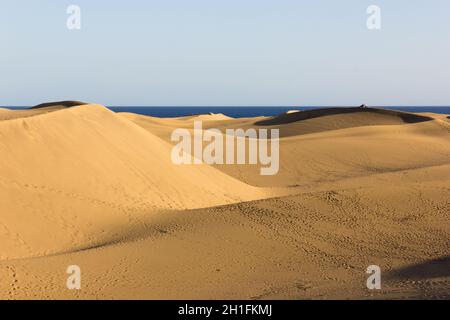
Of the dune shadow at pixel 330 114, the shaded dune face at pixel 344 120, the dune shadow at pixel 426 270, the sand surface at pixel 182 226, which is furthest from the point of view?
the shaded dune face at pixel 344 120

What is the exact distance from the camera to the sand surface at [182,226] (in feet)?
25.0

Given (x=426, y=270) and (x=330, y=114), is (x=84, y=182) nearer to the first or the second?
(x=426, y=270)

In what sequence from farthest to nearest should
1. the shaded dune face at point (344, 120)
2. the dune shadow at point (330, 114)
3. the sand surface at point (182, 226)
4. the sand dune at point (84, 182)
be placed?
1. the shaded dune face at point (344, 120)
2. the dune shadow at point (330, 114)
3. the sand dune at point (84, 182)
4. the sand surface at point (182, 226)

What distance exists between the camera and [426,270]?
27.0 feet

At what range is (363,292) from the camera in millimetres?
6887

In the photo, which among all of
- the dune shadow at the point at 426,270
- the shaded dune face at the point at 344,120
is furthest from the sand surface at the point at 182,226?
the shaded dune face at the point at 344,120

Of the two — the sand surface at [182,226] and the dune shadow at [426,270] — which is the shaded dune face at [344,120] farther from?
the dune shadow at [426,270]

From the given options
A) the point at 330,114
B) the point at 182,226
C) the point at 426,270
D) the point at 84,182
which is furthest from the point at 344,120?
the point at 426,270

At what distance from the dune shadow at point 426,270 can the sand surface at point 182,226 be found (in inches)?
1.2

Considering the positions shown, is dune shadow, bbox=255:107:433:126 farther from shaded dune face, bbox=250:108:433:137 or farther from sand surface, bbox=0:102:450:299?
sand surface, bbox=0:102:450:299

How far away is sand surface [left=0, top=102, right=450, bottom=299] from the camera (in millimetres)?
7629
